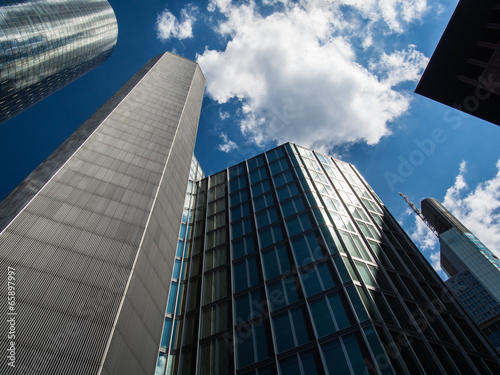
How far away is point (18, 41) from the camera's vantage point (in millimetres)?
91188

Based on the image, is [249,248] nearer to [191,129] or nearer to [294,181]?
[294,181]

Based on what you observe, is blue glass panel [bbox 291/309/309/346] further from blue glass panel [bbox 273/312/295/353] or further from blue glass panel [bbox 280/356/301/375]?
blue glass panel [bbox 280/356/301/375]

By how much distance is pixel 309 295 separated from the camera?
24812mm

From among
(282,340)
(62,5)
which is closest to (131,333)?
(282,340)

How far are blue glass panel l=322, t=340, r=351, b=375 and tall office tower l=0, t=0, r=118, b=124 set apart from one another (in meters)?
110

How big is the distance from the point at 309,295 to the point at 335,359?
558 centimetres

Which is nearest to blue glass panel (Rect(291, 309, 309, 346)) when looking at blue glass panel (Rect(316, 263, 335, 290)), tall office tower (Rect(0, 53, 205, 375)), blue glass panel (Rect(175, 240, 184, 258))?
blue glass panel (Rect(316, 263, 335, 290))

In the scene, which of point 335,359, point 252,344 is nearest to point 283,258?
point 252,344

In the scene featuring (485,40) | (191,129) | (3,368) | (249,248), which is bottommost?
(3,368)

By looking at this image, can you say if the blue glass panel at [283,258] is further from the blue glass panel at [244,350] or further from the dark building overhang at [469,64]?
the dark building overhang at [469,64]

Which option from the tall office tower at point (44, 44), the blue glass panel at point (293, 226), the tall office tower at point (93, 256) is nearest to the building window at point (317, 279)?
the blue glass panel at point (293, 226)

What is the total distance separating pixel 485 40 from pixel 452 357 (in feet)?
86.0

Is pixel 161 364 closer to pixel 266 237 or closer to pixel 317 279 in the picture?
pixel 317 279

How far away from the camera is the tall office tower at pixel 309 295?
2080cm
